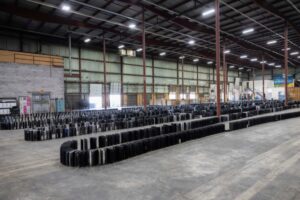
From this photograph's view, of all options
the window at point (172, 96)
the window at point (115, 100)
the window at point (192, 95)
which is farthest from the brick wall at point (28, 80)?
the window at point (192, 95)

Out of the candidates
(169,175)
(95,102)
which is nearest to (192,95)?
Answer: (95,102)

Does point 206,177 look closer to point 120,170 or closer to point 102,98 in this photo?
point 120,170

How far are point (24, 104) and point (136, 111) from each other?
9.87 m

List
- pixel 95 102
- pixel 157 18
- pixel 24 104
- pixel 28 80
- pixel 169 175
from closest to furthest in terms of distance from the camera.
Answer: pixel 169 175
pixel 157 18
pixel 24 104
pixel 28 80
pixel 95 102

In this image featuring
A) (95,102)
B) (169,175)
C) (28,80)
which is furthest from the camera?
(95,102)

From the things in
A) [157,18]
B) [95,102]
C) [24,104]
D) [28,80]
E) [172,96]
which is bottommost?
[24,104]

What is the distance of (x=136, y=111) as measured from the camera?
1706cm

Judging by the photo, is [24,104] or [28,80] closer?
[24,104]

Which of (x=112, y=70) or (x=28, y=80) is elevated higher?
(x=112, y=70)

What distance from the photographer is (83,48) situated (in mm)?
24250

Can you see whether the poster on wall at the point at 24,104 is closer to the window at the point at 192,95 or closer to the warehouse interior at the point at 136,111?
the warehouse interior at the point at 136,111

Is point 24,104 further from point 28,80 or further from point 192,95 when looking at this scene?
point 192,95

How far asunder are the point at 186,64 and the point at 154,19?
66.2ft

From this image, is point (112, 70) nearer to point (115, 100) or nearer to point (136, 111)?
point (115, 100)
